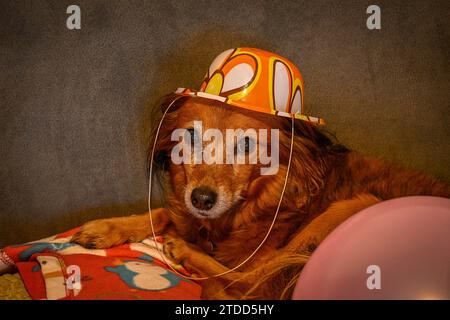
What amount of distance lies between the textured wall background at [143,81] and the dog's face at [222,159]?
1.52 feet

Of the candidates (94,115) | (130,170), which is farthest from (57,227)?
(94,115)

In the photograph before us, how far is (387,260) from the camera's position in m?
0.98

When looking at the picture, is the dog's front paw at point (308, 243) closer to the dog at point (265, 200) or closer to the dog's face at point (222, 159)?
the dog at point (265, 200)

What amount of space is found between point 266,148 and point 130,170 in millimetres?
729

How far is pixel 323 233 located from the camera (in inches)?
47.0

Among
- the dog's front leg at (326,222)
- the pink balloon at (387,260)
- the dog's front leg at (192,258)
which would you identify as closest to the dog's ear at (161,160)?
the dog's front leg at (192,258)

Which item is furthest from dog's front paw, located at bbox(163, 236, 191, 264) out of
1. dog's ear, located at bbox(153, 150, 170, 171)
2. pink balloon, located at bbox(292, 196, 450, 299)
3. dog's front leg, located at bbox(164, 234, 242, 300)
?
pink balloon, located at bbox(292, 196, 450, 299)

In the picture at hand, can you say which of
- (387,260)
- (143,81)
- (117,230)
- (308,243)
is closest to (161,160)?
(117,230)

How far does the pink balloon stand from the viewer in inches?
38.4

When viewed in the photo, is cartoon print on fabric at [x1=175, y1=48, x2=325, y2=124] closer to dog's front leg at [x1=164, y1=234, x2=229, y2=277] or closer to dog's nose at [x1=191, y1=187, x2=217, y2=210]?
dog's nose at [x1=191, y1=187, x2=217, y2=210]

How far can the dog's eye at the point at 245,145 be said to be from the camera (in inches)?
48.8

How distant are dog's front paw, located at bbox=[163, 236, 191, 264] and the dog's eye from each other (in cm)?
37

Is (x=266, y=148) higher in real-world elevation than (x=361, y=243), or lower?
higher
